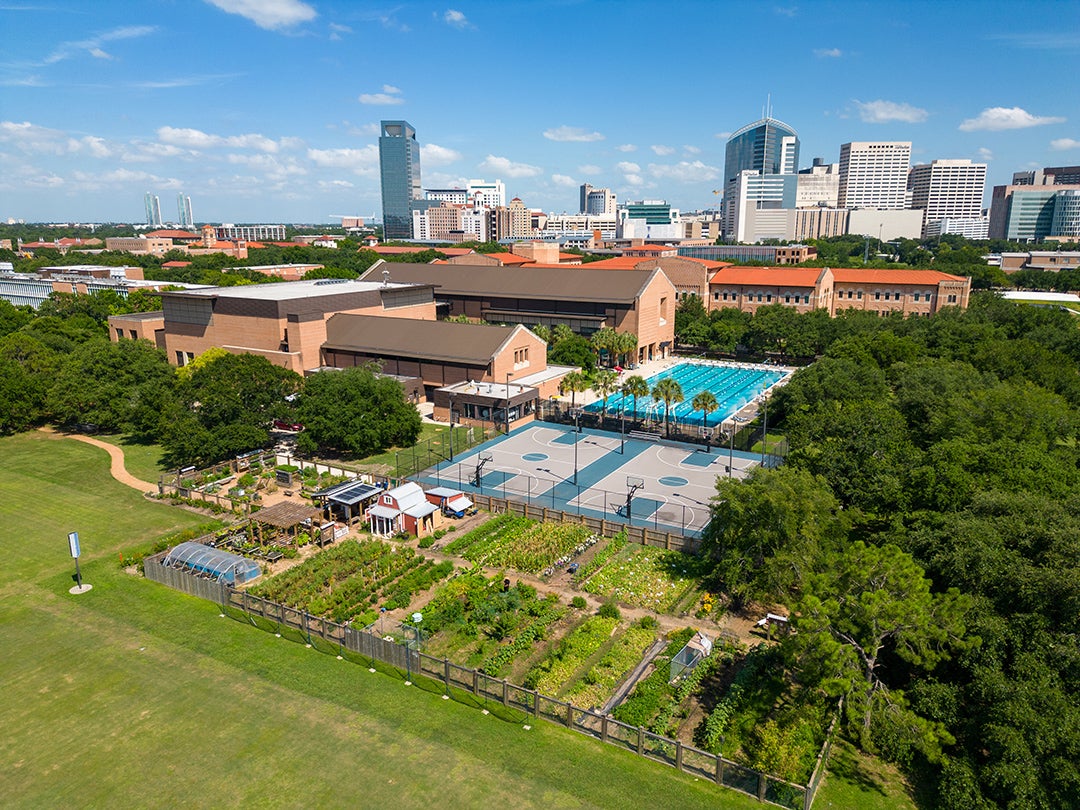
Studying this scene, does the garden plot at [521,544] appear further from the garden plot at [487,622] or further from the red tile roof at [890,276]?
the red tile roof at [890,276]

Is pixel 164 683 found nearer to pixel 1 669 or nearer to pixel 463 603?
pixel 1 669

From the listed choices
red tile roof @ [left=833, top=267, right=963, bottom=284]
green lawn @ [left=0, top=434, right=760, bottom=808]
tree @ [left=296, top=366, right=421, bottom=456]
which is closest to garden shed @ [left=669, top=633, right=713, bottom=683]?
green lawn @ [left=0, top=434, right=760, bottom=808]

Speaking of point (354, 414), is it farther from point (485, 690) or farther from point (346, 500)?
point (485, 690)

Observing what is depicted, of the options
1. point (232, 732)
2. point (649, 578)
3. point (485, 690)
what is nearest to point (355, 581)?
point (232, 732)

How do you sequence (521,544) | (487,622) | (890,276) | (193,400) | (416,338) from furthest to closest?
1. (890,276)
2. (416,338)
3. (193,400)
4. (521,544)
5. (487,622)

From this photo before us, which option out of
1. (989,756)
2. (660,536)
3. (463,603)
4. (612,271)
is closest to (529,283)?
(612,271)

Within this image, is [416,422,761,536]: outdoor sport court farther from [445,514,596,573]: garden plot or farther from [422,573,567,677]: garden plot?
[422,573,567,677]: garden plot
